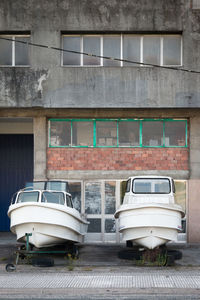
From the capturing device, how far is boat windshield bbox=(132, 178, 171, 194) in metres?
16.2

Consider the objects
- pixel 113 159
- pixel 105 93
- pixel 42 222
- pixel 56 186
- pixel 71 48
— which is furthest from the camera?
pixel 113 159

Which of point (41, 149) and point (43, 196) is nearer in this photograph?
point (43, 196)

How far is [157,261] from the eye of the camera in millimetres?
13992

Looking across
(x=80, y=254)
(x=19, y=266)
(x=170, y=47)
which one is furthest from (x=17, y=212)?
(x=170, y=47)

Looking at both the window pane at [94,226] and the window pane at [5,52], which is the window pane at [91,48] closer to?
the window pane at [5,52]

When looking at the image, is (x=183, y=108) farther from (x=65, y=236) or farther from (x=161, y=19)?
(x=65, y=236)

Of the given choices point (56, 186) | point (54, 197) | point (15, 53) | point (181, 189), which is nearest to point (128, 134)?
point (181, 189)

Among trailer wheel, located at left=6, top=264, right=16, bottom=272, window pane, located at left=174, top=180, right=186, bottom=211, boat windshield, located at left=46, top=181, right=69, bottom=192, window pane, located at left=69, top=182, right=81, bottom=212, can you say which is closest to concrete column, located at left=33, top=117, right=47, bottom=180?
window pane, located at left=69, top=182, right=81, bottom=212

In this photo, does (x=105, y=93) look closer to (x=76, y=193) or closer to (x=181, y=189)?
(x=76, y=193)

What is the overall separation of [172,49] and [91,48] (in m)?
3.03

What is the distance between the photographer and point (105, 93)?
18.3 metres

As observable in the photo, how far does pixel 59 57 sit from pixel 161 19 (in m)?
3.98

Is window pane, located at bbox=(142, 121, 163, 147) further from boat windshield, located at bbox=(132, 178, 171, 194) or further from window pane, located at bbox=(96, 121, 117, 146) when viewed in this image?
boat windshield, located at bbox=(132, 178, 171, 194)

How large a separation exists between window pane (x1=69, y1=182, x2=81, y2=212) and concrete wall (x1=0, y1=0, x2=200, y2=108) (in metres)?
3.03
